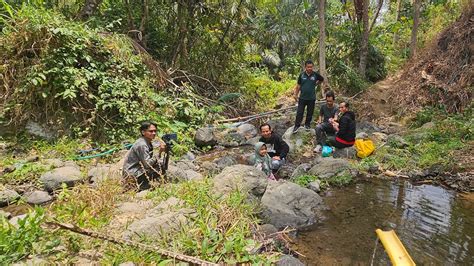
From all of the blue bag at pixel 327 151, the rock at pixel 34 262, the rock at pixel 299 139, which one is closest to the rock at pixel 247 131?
the rock at pixel 299 139

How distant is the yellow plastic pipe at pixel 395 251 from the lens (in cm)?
314

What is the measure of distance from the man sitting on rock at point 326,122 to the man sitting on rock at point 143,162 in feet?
13.4

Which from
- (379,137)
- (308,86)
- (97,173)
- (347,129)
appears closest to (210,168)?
(97,173)

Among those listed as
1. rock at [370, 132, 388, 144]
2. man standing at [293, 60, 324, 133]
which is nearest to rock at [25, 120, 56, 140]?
man standing at [293, 60, 324, 133]

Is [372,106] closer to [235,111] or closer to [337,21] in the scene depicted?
[235,111]

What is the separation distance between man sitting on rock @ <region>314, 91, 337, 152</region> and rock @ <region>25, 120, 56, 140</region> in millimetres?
5971

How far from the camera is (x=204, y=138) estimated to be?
869 centimetres

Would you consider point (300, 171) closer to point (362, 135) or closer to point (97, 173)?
point (362, 135)

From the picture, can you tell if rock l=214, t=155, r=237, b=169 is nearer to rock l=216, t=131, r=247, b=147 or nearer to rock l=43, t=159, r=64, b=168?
rock l=216, t=131, r=247, b=147

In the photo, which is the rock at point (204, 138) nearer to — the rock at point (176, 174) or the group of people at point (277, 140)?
the group of people at point (277, 140)

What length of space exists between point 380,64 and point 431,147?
861cm

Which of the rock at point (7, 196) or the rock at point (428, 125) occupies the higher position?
the rock at point (428, 125)

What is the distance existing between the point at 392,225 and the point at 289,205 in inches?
56.9

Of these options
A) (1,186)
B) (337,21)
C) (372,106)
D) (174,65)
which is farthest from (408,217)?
(337,21)
